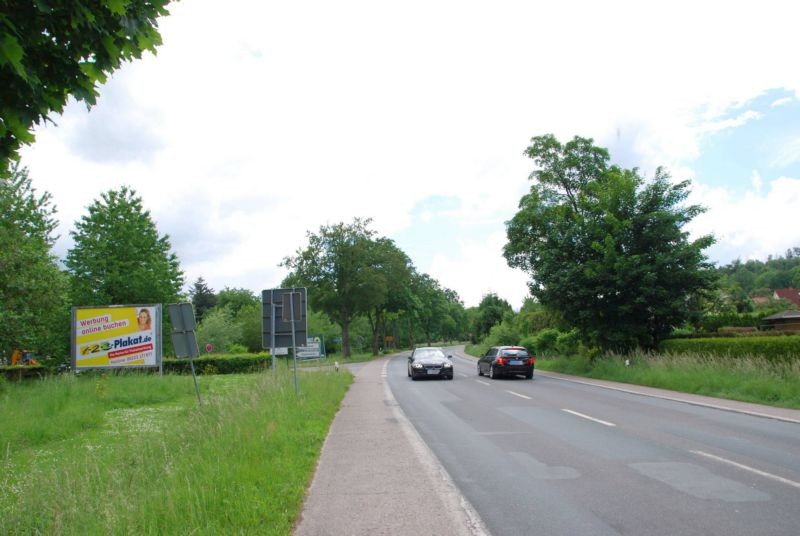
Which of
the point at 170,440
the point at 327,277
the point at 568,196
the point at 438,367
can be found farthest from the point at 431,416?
the point at 327,277

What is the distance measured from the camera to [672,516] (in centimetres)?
525

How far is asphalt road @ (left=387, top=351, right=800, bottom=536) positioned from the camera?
17.0 ft

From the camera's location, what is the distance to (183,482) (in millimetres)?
5828

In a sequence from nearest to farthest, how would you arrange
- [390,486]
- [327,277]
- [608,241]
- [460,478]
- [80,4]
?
[80,4] → [390,486] → [460,478] → [608,241] → [327,277]

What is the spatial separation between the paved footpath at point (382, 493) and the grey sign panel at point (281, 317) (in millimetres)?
4856

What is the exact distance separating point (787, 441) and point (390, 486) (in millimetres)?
6580

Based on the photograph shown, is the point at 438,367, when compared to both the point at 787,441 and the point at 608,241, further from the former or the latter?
A: the point at 787,441

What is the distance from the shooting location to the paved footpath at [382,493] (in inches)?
197

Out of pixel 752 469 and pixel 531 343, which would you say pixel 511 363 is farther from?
pixel 752 469

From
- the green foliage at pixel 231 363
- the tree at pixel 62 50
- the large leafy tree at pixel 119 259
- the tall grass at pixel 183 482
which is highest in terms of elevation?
the large leafy tree at pixel 119 259

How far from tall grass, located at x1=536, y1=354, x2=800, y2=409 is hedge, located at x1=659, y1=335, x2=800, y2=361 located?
1.06ft

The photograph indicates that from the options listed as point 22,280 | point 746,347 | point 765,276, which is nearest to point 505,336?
point 746,347

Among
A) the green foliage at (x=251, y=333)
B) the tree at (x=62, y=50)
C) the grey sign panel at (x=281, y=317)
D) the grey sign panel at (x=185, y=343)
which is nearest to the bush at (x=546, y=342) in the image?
the grey sign panel at (x=281, y=317)

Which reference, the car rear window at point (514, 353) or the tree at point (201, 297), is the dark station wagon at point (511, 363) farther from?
the tree at point (201, 297)
